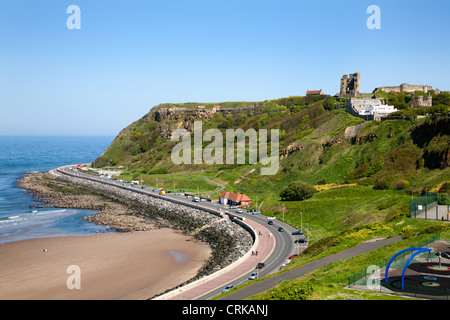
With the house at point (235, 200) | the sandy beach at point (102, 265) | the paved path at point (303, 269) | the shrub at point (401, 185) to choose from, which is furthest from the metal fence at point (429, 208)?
the house at point (235, 200)

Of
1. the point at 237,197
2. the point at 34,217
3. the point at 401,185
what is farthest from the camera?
the point at 237,197

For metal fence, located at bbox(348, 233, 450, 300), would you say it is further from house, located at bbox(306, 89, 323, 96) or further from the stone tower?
house, located at bbox(306, 89, 323, 96)

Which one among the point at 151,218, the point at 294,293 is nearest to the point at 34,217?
the point at 151,218

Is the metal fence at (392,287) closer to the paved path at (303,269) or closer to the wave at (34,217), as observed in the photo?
the paved path at (303,269)

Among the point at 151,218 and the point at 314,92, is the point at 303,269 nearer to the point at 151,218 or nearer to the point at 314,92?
the point at 151,218

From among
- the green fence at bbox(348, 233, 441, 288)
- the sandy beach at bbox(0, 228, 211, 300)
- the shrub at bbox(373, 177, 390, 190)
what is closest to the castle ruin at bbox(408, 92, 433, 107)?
the shrub at bbox(373, 177, 390, 190)

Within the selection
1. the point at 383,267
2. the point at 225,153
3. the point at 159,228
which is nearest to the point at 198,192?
the point at 159,228

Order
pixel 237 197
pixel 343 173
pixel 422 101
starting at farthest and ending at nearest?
pixel 422 101 < pixel 343 173 < pixel 237 197
